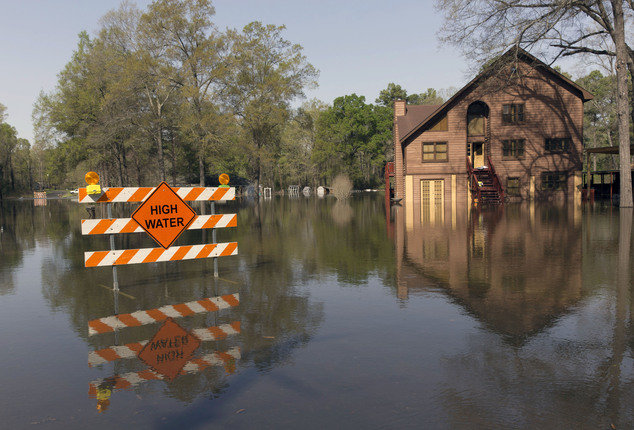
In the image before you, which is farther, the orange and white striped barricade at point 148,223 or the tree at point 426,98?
the tree at point 426,98

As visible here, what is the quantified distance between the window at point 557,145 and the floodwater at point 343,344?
103 ft

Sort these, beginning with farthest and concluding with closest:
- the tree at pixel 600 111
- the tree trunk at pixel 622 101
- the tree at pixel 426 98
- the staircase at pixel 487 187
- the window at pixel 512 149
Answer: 1. the tree at pixel 426 98
2. the tree at pixel 600 111
3. the window at pixel 512 149
4. the staircase at pixel 487 187
5. the tree trunk at pixel 622 101

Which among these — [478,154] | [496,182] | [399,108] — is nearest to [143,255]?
[496,182]

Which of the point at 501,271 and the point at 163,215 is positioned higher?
the point at 163,215

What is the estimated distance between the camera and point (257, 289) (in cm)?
866

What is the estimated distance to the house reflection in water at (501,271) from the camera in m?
6.85

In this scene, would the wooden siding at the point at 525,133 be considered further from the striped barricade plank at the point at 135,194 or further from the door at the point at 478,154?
the striped barricade plank at the point at 135,194

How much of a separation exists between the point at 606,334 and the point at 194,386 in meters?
4.83

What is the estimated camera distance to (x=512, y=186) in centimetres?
4044

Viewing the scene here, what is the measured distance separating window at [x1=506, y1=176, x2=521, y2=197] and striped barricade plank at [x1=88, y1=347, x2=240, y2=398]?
39.1 meters

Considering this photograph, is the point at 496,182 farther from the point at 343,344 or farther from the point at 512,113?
the point at 343,344

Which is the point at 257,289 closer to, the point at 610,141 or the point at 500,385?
the point at 500,385

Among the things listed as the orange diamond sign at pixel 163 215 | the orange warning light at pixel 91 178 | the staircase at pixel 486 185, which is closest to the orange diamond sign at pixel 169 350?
the orange diamond sign at pixel 163 215

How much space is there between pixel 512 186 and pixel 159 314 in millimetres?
38487
